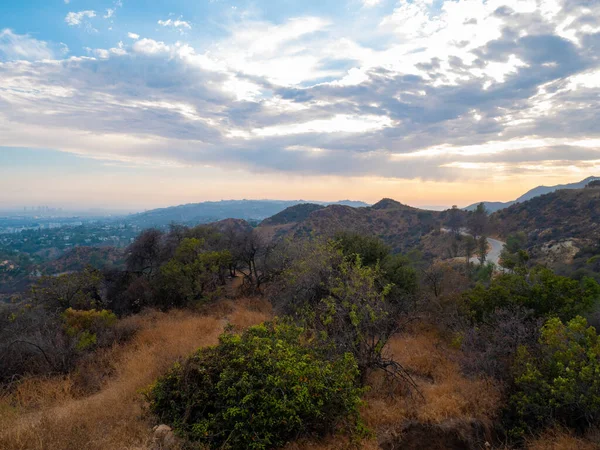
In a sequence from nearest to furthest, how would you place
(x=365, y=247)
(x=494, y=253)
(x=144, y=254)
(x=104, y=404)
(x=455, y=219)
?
(x=104, y=404)
(x=365, y=247)
(x=144, y=254)
(x=494, y=253)
(x=455, y=219)

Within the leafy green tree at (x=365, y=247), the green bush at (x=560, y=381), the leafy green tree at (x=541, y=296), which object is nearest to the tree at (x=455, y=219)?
the leafy green tree at (x=365, y=247)

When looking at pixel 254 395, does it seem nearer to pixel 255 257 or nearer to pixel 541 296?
pixel 541 296

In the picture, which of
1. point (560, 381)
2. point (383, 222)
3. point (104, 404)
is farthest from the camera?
point (383, 222)

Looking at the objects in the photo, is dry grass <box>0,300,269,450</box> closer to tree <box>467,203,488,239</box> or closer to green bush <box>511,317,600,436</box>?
green bush <box>511,317,600,436</box>

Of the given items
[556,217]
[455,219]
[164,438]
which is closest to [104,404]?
[164,438]

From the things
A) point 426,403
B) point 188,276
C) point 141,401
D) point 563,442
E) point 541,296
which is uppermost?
point 541,296

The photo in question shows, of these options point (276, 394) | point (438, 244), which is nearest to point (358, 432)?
point (276, 394)
